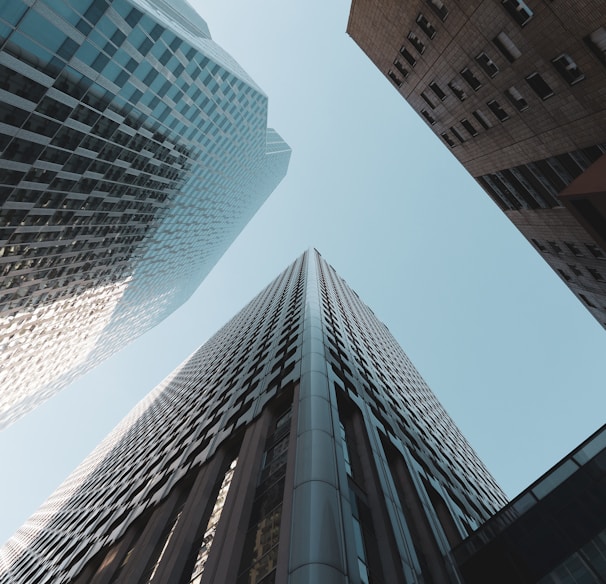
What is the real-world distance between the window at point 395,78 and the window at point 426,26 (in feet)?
23.9

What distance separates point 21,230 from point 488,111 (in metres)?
44.6

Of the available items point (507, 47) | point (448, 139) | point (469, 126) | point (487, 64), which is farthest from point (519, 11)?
point (448, 139)

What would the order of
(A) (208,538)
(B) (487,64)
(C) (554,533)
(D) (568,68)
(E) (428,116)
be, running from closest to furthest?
(C) (554,533) → (A) (208,538) → (D) (568,68) → (B) (487,64) → (E) (428,116)

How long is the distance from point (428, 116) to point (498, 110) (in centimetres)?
928

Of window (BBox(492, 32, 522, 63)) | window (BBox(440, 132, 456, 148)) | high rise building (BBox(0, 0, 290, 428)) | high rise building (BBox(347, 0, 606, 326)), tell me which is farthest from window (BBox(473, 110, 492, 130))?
high rise building (BBox(0, 0, 290, 428))

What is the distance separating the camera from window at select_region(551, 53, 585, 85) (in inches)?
875

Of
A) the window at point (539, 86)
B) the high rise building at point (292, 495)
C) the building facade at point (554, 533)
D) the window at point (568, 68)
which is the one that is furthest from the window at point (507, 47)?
the building facade at point (554, 533)

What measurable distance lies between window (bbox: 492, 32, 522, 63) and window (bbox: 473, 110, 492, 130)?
6.00 metres

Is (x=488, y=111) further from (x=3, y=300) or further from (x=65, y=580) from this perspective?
(x=3, y=300)

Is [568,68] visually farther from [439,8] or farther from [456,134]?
[456,134]

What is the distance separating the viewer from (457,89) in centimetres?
3145

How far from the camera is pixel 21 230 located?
40000 mm

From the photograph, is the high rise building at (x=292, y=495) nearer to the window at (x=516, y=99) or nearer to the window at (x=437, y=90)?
the window at (x=516, y=99)

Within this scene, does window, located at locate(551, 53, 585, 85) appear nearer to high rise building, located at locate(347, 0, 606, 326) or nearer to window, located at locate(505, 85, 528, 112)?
high rise building, located at locate(347, 0, 606, 326)
